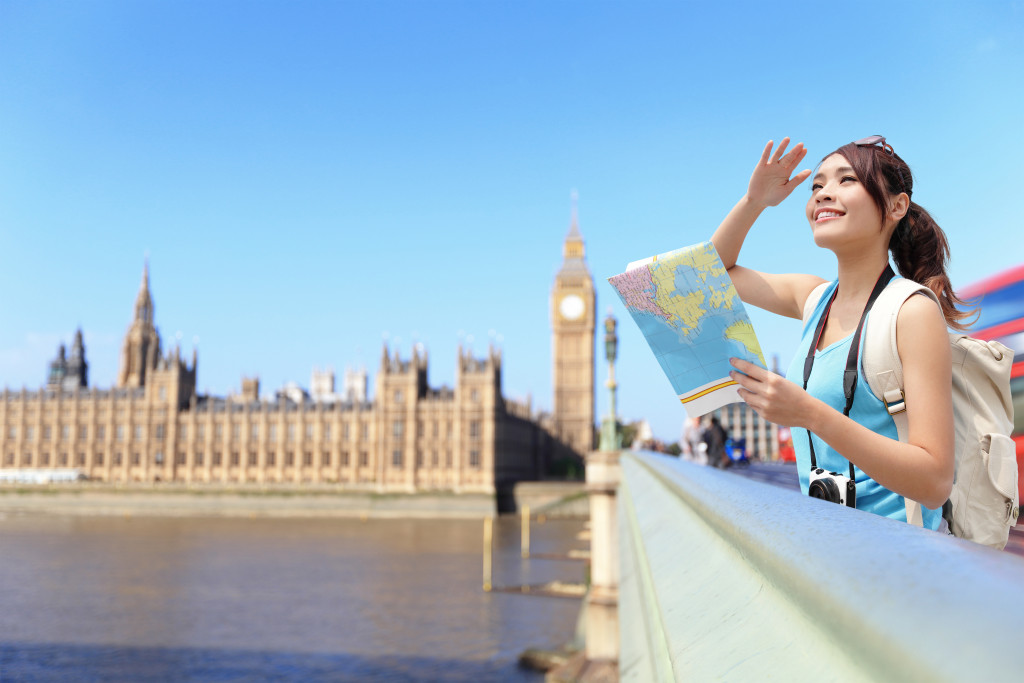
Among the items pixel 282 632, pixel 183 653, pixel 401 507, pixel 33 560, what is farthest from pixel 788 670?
pixel 401 507

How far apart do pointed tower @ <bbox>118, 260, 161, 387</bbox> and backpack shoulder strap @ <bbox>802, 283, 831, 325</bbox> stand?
8767cm

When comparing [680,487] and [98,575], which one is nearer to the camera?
[680,487]

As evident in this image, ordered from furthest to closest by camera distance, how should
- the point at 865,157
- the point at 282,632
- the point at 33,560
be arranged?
1. the point at 33,560
2. the point at 282,632
3. the point at 865,157

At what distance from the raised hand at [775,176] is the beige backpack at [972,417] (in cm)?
57

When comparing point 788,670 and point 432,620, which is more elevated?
point 788,670

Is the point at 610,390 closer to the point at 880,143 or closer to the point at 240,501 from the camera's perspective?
the point at 880,143

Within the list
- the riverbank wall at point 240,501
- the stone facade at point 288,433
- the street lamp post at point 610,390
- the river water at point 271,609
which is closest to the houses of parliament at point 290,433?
the stone facade at point 288,433

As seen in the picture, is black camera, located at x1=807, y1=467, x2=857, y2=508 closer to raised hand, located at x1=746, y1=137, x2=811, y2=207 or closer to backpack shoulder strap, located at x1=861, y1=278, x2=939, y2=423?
backpack shoulder strap, located at x1=861, y1=278, x2=939, y2=423

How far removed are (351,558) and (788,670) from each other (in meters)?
37.7

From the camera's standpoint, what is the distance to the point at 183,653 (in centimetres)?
2070

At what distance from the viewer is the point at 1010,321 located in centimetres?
275

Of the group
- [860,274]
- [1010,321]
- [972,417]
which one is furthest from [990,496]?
[1010,321]

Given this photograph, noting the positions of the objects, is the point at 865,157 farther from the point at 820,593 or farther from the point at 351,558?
the point at 351,558

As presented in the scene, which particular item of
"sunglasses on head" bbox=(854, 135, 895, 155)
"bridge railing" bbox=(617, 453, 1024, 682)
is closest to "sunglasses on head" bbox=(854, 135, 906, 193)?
"sunglasses on head" bbox=(854, 135, 895, 155)
